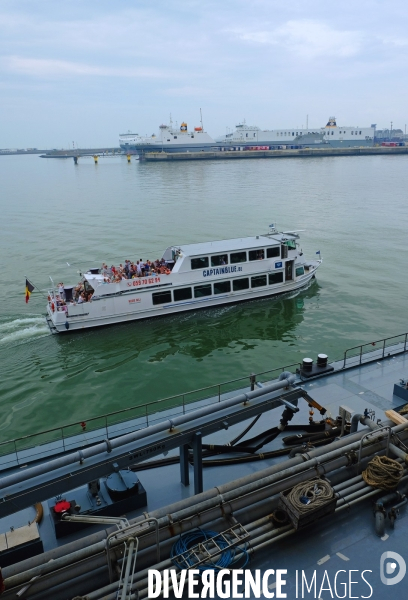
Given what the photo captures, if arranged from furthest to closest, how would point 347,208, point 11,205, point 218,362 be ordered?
point 11,205 < point 347,208 < point 218,362

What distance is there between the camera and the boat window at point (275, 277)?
30578 mm

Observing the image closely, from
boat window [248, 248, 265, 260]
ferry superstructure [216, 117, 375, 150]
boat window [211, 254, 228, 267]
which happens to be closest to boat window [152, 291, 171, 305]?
boat window [211, 254, 228, 267]

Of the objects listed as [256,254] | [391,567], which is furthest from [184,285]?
[391,567]

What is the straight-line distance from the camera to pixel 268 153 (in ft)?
548

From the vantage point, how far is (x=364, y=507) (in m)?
7.64

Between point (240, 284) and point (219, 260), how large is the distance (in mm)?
2402

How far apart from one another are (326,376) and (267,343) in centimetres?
1057

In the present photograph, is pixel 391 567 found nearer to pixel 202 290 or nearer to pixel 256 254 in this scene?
pixel 202 290

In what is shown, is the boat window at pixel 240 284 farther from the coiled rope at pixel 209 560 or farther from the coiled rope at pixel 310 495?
the coiled rope at pixel 209 560

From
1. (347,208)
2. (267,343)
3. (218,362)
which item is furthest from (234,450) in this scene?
(347,208)

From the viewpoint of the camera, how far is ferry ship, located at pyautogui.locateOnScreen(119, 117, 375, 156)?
527ft

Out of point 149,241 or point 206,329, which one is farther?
point 149,241

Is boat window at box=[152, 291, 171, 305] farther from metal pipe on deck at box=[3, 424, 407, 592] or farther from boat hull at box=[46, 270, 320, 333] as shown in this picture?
metal pipe on deck at box=[3, 424, 407, 592]

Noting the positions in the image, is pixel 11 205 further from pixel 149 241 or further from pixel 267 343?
pixel 267 343
